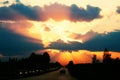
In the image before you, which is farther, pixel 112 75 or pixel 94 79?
pixel 94 79

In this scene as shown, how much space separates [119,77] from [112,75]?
6.45 metres

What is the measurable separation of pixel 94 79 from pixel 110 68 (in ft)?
32.4

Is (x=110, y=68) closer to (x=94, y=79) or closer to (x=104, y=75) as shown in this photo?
(x=104, y=75)

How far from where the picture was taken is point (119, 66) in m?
71.7

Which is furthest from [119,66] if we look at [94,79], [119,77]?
[94,79]

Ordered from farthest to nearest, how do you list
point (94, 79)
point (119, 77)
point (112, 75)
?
point (94, 79) < point (112, 75) < point (119, 77)

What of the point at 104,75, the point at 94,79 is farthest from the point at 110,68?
the point at 94,79

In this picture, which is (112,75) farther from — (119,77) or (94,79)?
(94,79)

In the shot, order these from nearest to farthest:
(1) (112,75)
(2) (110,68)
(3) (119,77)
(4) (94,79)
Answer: (3) (119,77) < (1) (112,75) < (2) (110,68) < (4) (94,79)

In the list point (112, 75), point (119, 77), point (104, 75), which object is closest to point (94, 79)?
point (104, 75)

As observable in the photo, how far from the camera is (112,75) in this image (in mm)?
71625

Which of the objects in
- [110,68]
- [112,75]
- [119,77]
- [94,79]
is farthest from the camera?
[94,79]

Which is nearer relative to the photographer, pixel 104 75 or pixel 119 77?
pixel 119 77

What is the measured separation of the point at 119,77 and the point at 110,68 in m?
11.5
